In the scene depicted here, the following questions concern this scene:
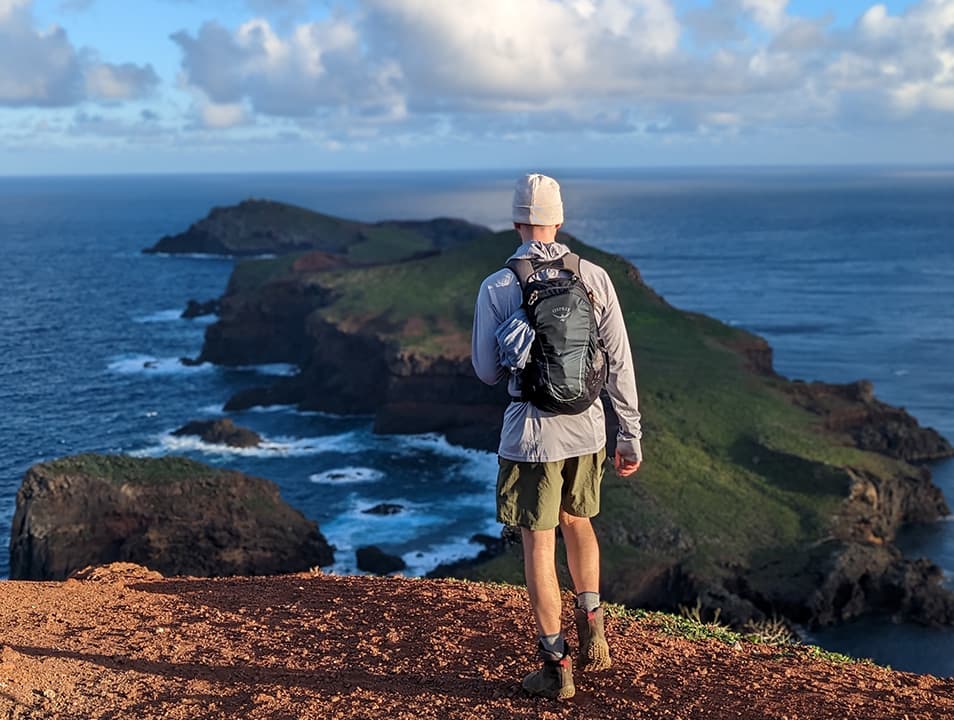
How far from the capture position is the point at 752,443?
163 feet

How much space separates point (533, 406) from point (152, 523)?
34319 millimetres

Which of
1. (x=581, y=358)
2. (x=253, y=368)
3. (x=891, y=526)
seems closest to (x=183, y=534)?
(x=891, y=526)

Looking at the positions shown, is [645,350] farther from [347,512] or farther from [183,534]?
[183,534]

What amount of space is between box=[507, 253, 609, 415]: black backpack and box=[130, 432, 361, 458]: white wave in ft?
166

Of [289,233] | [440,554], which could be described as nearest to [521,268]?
[440,554]

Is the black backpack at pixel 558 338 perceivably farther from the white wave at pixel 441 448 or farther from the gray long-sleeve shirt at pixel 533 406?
the white wave at pixel 441 448

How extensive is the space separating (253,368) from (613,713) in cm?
7550

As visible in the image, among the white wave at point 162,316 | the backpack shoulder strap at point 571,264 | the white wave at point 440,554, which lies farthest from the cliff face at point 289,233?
the backpack shoulder strap at point 571,264

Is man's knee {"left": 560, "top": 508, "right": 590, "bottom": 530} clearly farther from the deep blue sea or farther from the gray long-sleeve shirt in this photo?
the deep blue sea

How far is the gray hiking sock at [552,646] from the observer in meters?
7.20

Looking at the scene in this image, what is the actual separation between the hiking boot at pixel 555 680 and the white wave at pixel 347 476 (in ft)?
152

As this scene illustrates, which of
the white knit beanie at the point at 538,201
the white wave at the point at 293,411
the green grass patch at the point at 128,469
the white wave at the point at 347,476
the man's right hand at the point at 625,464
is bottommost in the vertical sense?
the white wave at the point at 347,476

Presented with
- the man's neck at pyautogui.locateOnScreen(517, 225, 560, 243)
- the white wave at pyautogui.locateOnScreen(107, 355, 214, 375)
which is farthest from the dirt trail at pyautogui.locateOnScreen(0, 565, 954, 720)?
the white wave at pyautogui.locateOnScreen(107, 355, 214, 375)

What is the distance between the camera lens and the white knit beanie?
22.8 ft
